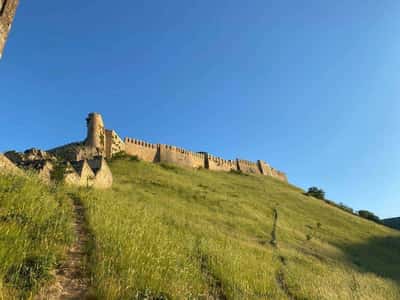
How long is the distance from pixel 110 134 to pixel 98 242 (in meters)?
43.1

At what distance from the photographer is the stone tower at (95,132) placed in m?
43.9

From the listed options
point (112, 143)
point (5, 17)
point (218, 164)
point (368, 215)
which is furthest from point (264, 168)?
point (5, 17)

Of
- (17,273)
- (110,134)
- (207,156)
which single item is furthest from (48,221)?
(207,156)

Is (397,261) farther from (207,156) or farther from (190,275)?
(207,156)

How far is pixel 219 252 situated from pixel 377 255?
84.4 feet

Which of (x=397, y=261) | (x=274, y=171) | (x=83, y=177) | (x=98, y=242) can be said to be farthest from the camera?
(x=274, y=171)

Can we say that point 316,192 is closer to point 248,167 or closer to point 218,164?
point 248,167

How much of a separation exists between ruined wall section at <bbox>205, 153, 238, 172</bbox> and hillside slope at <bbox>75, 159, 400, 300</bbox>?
2928 centimetres

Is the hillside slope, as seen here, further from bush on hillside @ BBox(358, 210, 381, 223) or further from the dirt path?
bush on hillside @ BBox(358, 210, 381, 223)

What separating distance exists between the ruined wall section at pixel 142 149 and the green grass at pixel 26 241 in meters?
44.9

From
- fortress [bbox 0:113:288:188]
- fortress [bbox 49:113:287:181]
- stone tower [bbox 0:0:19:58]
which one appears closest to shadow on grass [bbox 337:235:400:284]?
fortress [bbox 0:113:288:188]

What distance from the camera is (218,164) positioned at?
66375 mm

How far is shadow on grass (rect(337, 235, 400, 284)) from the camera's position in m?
21.9

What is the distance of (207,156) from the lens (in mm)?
65500
